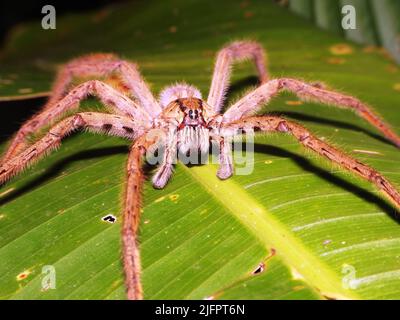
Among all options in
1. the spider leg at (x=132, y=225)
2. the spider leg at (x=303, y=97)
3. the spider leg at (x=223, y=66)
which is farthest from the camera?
the spider leg at (x=223, y=66)

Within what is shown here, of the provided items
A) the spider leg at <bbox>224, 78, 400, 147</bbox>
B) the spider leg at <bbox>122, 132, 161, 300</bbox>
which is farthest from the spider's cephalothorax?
the spider leg at <bbox>122, 132, 161, 300</bbox>

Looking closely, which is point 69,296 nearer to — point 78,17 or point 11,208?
point 11,208

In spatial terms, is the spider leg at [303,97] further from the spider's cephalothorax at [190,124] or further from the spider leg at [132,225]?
the spider leg at [132,225]

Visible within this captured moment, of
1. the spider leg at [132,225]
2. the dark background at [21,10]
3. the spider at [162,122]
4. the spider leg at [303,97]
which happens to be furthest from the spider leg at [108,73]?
the dark background at [21,10]

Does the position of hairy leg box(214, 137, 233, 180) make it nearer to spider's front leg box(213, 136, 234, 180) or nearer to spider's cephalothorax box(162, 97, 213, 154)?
spider's front leg box(213, 136, 234, 180)

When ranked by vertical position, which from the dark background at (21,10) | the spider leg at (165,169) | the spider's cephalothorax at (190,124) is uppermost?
the dark background at (21,10)

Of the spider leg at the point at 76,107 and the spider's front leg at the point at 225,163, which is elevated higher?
the spider leg at the point at 76,107

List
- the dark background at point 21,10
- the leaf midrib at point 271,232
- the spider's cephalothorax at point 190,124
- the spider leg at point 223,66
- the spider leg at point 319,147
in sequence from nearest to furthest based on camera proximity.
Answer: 1. the leaf midrib at point 271,232
2. the spider leg at point 319,147
3. the spider's cephalothorax at point 190,124
4. the spider leg at point 223,66
5. the dark background at point 21,10
